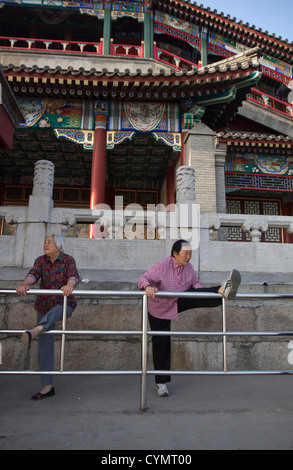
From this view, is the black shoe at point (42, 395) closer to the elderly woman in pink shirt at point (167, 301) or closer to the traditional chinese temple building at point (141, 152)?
the elderly woman in pink shirt at point (167, 301)

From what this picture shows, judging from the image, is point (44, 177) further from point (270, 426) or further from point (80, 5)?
point (80, 5)

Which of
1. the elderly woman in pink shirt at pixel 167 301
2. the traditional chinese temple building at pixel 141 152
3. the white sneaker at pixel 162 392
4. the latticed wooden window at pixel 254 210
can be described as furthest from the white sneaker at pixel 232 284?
Result: the latticed wooden window at pixel 254 210

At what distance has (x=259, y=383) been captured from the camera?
338 cm

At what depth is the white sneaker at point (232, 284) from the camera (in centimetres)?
241

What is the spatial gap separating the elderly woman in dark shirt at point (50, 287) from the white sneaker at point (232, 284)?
1169 mm

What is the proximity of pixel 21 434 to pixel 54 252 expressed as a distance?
4.78ft

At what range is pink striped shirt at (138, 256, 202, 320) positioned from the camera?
116 inches

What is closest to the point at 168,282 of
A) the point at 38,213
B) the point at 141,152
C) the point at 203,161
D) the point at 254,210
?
the point at 38,213

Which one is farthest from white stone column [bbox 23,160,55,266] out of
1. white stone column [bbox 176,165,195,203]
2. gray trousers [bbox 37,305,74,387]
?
gray trousers [bbox 37,305,74,387]

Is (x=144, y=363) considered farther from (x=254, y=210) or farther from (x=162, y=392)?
(x=254, y=210)

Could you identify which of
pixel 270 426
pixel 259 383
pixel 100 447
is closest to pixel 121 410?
A: pixel 100 447

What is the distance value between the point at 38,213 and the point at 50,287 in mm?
2084

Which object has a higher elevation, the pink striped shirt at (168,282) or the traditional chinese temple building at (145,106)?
the traditional chinese temple building at (145,106)

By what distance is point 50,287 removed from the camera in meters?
2.95
